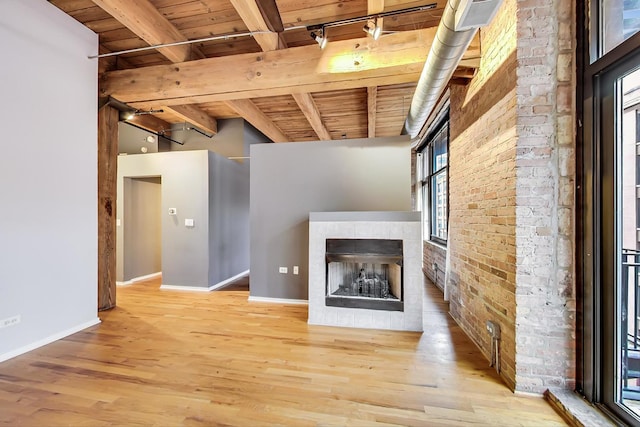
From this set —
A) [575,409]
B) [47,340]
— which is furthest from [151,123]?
[575,409]

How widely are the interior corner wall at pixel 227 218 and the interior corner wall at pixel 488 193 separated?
161 inches

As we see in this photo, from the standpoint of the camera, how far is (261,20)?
259cm

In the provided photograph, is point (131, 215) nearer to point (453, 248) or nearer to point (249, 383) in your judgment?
point (249, 383)

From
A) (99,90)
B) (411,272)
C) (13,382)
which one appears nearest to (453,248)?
(411,272)

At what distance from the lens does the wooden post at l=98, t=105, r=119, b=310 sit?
3650 mm

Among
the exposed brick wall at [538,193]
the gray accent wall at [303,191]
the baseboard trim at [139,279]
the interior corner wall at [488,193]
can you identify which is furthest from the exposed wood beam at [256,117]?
the baseboard trim at [139,279]

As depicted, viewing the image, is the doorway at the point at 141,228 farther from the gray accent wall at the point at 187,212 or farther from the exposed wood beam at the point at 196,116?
the exposed wood beam at the point at 196,116

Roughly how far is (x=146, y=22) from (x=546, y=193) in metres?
4.00

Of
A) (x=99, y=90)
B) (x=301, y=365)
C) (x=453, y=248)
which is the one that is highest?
(x=99, y=90)

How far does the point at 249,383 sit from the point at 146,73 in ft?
12.5

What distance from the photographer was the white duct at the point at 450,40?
1558mm

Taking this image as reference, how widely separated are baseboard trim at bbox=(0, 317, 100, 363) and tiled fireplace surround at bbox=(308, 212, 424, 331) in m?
2.68

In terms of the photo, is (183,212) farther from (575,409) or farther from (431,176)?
(575,409)

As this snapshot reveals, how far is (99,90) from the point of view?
11.6 feet
